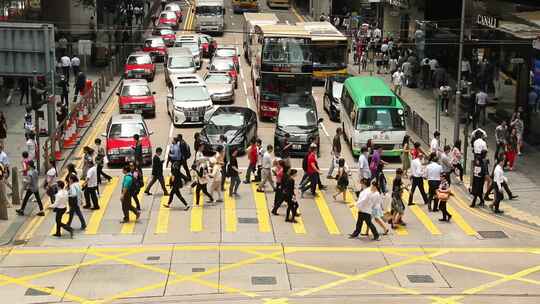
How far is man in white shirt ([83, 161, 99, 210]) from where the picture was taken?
2498cm

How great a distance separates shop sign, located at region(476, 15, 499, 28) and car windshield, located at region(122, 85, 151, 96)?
1446 centimetres

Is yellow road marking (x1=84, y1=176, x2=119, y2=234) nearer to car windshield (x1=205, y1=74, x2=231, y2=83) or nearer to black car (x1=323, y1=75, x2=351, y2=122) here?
black car (x1=323, y1=75, x2=351, y2=122)

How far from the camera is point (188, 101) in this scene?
38.9m

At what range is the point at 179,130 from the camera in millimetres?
38000

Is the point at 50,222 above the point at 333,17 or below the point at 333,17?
below

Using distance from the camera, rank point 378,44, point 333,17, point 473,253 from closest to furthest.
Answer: point 473,253
point 378,44
point 333,17

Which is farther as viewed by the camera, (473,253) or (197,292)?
(473,253)

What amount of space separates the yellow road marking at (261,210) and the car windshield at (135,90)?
13.0m

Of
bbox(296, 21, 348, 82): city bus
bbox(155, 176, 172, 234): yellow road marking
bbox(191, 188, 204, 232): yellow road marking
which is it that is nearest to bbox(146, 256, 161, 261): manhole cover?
bbox(155, 176, 172, 234): yellow road marking

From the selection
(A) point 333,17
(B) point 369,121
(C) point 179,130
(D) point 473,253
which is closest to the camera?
(D) point 473,253

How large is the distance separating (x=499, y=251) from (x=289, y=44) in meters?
19.0

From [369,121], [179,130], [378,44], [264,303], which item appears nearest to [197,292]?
[264,303]

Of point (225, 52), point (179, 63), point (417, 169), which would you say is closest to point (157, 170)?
point (417, 169)

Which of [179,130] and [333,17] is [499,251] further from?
[333,17]
